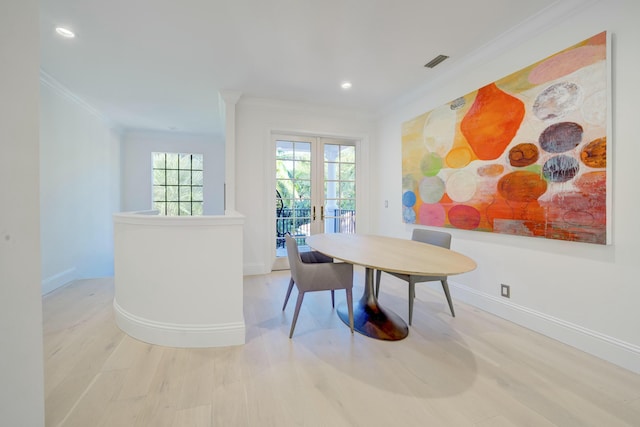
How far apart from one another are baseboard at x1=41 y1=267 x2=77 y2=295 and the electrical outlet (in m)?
4.84

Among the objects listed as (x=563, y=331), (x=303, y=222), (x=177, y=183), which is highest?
(x=177, y=183)

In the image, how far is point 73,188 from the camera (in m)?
3.66

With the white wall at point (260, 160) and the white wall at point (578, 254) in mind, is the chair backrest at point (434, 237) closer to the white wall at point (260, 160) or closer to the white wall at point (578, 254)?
the white wall at point (578, 254)

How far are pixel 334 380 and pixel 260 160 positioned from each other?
2991mm

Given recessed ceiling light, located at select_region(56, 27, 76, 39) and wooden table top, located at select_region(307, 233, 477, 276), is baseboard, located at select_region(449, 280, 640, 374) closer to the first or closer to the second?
wooden table top, located at select_region(307, 233, 477, 276)

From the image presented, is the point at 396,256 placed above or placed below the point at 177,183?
below

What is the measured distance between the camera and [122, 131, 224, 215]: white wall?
5434 millimetres

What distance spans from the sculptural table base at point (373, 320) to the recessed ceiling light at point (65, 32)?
130 inches

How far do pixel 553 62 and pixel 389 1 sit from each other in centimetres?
137

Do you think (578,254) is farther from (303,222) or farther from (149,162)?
(149,162)

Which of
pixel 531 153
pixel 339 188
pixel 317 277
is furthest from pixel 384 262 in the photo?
pixel 339 188

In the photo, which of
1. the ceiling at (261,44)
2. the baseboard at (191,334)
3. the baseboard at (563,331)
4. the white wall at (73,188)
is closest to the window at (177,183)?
the white wall at (73,188)

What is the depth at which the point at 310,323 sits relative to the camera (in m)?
2.29

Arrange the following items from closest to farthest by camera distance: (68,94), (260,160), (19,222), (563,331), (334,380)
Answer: (19,222) < (334,380) < (563,331) < (68,94) < (260,160)
